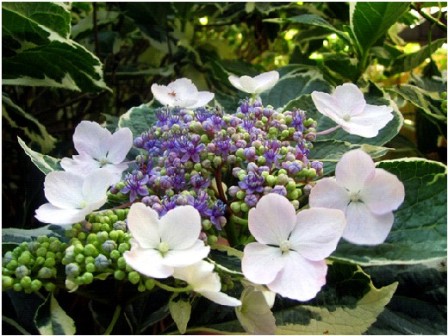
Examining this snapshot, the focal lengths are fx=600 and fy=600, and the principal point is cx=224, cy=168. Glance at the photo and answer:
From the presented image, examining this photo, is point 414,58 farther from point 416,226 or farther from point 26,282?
point 26,282

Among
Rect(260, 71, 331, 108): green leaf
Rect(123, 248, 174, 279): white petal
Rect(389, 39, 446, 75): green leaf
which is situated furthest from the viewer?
Rect(389, 39, 446, 75): green leaf

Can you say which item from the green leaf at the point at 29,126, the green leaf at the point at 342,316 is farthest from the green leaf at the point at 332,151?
the green leaf at the point at 29,126

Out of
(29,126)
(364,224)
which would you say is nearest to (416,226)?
(364,224)

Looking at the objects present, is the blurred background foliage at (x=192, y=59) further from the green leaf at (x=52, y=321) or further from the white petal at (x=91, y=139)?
the green leaf at (x=52, y=321)

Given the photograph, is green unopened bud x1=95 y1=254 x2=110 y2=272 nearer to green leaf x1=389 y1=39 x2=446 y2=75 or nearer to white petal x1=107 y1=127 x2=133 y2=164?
white petal x1=107 y1=127 x2=133 y2=164

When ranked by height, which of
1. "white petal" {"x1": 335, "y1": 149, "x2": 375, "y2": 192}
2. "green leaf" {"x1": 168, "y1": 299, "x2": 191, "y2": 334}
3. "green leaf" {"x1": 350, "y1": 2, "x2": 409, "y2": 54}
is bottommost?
"green leaf" {"x1": 168, "y1": 299, "x2": 191, "y2": 334}

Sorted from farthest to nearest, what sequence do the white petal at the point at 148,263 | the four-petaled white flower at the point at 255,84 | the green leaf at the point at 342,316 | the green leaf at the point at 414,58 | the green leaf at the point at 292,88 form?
the green leaf at the point at 414,58 < the green leaf at the point at 292,88 < the four-petaled white flower at the point at 255,84 < the green leaf at the point at 342,316 < the white petal at the point at 148,263

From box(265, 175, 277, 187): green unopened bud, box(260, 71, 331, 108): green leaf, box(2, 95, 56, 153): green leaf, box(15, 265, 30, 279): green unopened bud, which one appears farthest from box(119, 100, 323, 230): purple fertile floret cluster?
box(2, 95, 56, 153): green leaf
